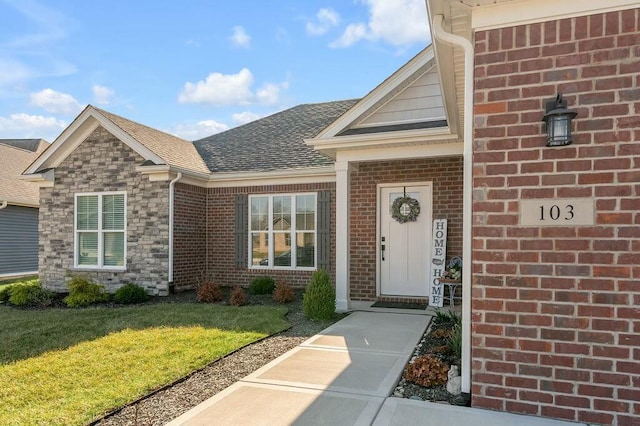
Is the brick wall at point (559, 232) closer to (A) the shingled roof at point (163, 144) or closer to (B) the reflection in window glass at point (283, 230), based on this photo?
(B) the reflection in window glass at point (283, 230)

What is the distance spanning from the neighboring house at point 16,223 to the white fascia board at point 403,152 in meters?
13.4

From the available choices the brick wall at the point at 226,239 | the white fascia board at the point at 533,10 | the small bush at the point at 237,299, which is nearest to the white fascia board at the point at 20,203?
the brick wall at the point at 226,239

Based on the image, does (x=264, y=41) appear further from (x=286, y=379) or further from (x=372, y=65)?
(x=286, y=379)

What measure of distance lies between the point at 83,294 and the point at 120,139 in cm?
383

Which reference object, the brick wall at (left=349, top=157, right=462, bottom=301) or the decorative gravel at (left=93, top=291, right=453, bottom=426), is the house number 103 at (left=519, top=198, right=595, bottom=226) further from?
the brick wall at (left=349, top=157, right=462, bottom=301)

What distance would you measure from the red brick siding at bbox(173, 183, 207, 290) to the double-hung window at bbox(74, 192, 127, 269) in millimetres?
1409

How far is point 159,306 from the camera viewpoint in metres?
8.55

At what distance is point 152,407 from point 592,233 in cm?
390

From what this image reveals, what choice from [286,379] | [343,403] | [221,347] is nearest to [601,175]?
[343,403]

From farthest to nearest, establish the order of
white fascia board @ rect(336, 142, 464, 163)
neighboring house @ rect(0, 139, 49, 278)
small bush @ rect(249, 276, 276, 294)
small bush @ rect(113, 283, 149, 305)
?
neighboring house @ rect(0, 139, 49, 278) < small bush @ rect(249, 276, 276, 294) < small bush @ rect(113, 283, 149, 305) < white fascia board @ rect(336, 142, 464, 163)

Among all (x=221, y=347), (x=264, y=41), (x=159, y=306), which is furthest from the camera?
(x=264, y=41)

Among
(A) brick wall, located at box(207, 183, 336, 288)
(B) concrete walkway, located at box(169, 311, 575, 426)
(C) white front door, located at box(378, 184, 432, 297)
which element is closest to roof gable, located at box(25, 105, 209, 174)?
(A) brick wall, located at box(207, 183, 336, 288)

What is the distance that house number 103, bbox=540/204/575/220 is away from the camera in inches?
121

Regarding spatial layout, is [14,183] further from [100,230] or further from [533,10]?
[533,10]
